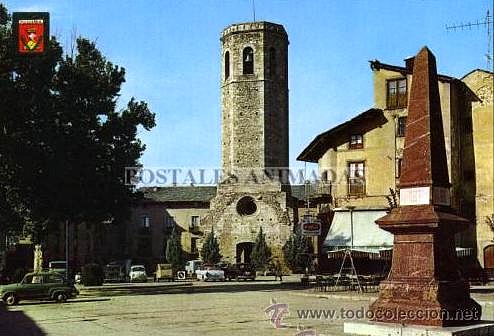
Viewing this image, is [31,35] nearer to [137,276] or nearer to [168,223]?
[137,276]

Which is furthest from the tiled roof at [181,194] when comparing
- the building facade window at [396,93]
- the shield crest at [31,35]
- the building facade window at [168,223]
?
the shield crest at [31,35]

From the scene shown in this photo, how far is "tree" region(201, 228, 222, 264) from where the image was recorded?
2562 inches

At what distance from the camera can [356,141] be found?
144 ft

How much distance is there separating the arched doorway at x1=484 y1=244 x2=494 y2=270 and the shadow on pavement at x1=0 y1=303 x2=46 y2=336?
1025 inches

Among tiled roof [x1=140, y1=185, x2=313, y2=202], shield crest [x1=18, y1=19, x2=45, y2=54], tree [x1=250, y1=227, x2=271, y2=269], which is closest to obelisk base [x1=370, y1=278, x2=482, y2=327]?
shield crest [x1=18, y1=19, x2=45, y2=54]

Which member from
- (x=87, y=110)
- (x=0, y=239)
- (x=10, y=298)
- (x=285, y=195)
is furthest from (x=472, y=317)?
(x=0, y=239)

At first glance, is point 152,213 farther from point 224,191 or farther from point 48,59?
point 48,59

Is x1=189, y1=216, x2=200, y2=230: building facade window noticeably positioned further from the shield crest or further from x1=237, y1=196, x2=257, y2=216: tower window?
the shield crest

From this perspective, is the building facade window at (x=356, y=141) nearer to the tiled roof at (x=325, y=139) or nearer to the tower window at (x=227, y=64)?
the tiled roof at (x=325, y=139)

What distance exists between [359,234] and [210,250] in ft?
99.0

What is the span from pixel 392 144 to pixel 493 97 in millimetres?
6477

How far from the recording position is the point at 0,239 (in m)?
63.7

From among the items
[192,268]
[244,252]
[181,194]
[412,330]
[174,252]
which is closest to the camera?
[412,330]

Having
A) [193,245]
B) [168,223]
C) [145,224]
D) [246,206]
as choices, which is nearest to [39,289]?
[246,206]
